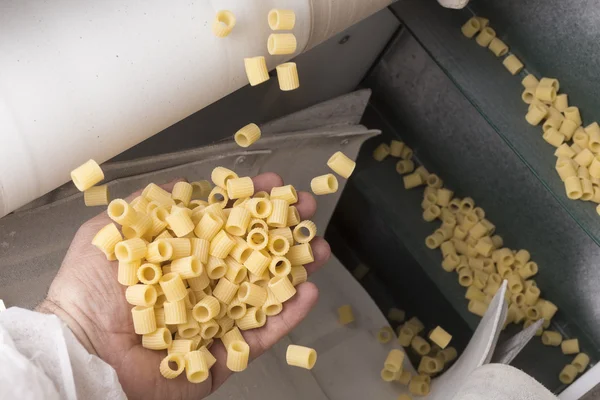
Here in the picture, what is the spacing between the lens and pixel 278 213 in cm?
96

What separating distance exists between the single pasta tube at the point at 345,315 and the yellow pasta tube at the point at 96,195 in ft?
2.11

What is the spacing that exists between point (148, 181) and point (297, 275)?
300 millimetres

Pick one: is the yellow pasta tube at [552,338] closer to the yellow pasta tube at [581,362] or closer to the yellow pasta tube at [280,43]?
the yellow pasta tube at [581,362]

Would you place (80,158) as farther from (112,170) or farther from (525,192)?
(525,192)

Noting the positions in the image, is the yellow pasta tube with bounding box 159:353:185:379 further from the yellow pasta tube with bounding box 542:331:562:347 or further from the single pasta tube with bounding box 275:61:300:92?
the yellow pasta tube with bounding box 542:331:562:347

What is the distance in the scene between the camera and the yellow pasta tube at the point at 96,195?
3.04ft

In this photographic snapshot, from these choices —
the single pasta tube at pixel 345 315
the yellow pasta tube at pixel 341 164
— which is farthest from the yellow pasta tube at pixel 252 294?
the single pasta tube at pixel 345 315

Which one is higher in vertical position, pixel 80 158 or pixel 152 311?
pixel 80 158

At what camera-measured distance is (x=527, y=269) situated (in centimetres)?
141

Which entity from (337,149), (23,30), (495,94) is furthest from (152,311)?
(495,94)

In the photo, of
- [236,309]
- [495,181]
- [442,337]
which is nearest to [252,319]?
[236,309]

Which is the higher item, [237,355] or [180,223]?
[180,223]

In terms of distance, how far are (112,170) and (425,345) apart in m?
0.86

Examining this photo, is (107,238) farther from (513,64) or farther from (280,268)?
(513,64)
